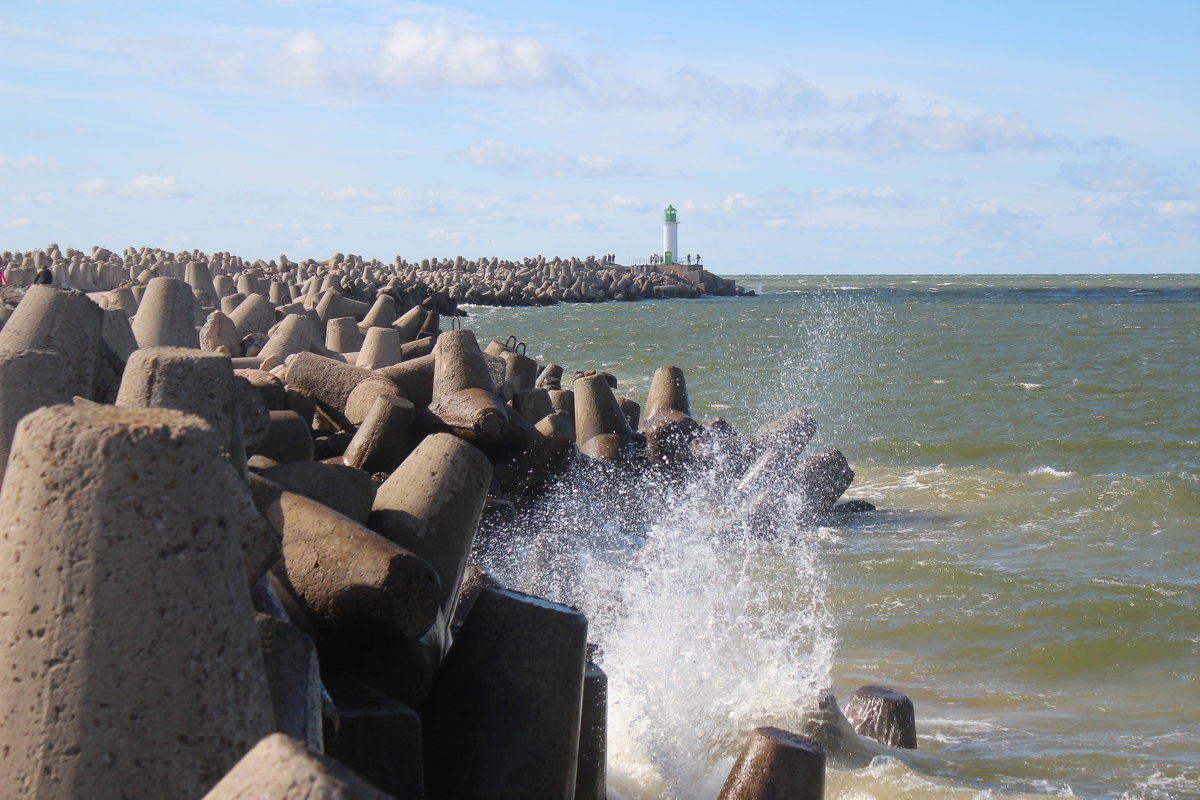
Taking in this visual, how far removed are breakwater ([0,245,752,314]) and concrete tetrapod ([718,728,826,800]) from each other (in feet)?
61.4

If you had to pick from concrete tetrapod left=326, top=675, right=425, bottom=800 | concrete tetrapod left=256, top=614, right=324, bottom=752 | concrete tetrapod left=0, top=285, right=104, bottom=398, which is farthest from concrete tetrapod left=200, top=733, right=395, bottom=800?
concrete tetrapod left=0, top=285, right=104, bottom=398

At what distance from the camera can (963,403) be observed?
22.0 metres

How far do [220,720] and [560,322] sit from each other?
141 feet

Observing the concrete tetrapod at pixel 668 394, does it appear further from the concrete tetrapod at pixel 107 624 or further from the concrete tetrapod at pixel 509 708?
the concrete tetrapod at pixel 107 624

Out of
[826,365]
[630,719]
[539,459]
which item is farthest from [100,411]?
[826,365]

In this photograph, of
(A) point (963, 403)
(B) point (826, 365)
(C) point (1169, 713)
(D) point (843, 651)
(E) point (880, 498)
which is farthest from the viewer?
(B) point (826, 365)

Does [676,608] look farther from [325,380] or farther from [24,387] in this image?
[24,387]

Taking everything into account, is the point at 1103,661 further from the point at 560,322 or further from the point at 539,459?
the point at 560,322

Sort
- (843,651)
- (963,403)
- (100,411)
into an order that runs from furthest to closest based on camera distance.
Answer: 1. (963,403)
2. (843,651)
3. (100,411)

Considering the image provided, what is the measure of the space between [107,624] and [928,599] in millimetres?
7689

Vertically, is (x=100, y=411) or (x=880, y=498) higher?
(x=100, y=411)

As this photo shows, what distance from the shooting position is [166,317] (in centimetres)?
774

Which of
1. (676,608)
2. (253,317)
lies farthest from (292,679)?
(253,317)

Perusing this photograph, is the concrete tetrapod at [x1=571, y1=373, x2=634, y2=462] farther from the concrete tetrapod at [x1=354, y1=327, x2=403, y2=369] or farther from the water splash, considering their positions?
the concrete tetrapod at [x1=354, y1=327, x2=403, y2=369]
